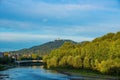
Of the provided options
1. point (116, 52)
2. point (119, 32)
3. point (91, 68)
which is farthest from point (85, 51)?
point (119, 32)

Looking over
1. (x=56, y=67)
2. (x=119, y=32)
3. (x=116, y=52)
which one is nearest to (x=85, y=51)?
(x=116, y=52)

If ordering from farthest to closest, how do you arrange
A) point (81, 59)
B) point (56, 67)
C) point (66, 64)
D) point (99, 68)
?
point (56, 67) → point (66, 64) → point (81, 59) → point (99, 68)

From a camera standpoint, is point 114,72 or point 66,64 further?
point 66,64

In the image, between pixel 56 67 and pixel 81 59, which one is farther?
pixel 56 67

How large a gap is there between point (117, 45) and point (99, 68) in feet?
42.6

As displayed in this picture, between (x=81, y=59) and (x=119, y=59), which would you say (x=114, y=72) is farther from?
(x=81, y=59)

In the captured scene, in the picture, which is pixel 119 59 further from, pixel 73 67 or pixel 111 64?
pixel 73 67

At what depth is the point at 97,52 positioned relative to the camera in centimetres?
13325

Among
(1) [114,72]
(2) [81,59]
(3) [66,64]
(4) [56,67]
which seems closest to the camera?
(1) [114,72]

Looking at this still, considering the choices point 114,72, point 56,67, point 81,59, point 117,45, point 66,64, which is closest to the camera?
point 114,72

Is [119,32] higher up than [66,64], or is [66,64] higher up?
[119,32]

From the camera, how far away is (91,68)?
443 ft

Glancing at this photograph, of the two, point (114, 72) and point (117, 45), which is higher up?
point (117, 45)

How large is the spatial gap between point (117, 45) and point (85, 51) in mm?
21567
